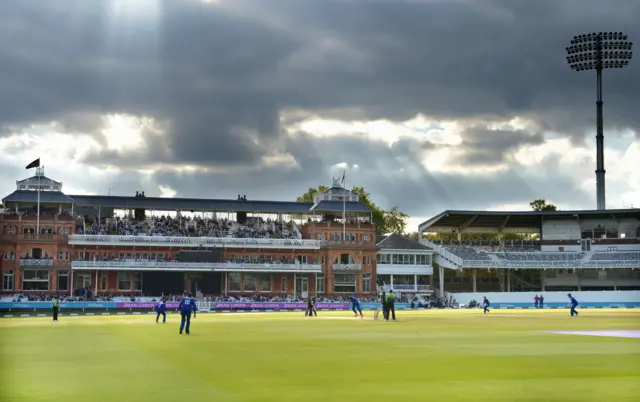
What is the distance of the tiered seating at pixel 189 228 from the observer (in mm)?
93287

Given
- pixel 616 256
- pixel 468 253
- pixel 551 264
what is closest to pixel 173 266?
pixel 468 253

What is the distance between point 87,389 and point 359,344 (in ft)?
44.2

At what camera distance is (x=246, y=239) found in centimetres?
9450

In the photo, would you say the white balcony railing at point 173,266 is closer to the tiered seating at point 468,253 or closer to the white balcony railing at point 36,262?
the white balcony railing at point 36,262

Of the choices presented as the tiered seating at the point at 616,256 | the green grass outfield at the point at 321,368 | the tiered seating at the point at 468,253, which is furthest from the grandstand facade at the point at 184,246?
the green grass outfield at the point at 321,368

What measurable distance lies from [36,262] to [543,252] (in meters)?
59.3

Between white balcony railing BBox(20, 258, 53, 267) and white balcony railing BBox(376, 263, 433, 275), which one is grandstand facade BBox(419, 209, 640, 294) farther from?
white balcony railing BBox(20, 258, 53, 267)

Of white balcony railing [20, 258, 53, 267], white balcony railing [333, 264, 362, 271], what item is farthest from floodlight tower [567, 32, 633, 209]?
white balcony railing [20, 258, 53, 267]

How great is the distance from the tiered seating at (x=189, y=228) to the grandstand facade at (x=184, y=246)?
4.6 inches

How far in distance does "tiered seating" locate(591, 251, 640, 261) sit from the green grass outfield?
72.5m

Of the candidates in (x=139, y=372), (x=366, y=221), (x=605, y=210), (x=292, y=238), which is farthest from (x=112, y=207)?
(x=139, y=372)

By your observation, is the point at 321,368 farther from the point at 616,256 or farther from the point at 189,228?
the point at 616,256

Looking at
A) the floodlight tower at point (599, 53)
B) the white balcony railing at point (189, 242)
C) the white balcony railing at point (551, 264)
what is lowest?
the white balcony railing at point (551, 264)

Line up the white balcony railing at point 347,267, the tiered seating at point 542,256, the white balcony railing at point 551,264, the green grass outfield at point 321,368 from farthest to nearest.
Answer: the tiered seating at point 542,256 < the white balcony railing at point 347,267 < the white balcony railing at point 551,264 < the green grass outfield at point 321,368
